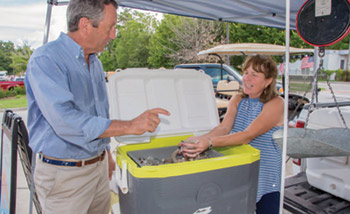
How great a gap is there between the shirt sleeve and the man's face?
0.31 meters

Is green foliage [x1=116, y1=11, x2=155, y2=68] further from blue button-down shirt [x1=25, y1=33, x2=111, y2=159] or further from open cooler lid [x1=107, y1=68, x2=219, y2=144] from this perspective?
blue button-down shirt [x1=25, y1=33, x2=111, y2=159]

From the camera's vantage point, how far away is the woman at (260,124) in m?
1.75

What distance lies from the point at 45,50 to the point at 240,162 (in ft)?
3.82

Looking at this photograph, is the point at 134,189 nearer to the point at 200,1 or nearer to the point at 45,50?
the point at 45,50

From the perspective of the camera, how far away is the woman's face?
77.2 inches

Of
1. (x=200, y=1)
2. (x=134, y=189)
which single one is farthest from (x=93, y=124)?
(x=200, y=1)

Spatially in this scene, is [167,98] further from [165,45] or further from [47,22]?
[165,45]

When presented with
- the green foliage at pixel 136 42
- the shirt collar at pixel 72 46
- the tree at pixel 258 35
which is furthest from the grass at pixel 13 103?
the green foliage at pixel 136 42

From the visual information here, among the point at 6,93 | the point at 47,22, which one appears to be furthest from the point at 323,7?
the point at 6,93

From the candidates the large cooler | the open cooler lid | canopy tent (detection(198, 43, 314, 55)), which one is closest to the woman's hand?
the large cooler

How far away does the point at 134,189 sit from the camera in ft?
4.02

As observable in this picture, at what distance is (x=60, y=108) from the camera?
1.26 m

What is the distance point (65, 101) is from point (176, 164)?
1.99 ft

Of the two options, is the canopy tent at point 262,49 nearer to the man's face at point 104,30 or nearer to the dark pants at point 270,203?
the dark pants at point 270,203
